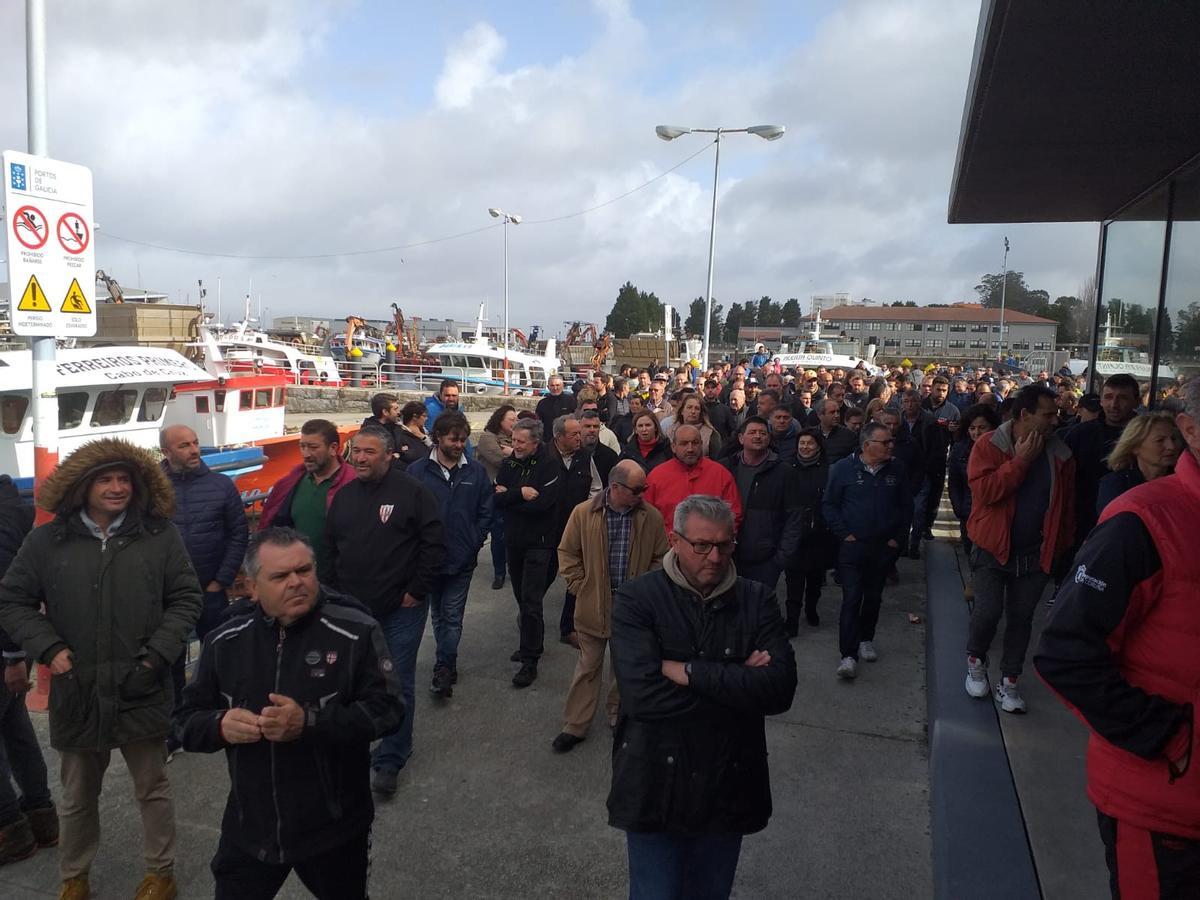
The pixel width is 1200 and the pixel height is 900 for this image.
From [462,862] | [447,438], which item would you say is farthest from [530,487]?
[462,862]

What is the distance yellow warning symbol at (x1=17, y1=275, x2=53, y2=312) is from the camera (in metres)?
4.90

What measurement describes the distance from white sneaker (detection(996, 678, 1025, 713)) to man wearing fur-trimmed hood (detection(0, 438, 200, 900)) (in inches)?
164

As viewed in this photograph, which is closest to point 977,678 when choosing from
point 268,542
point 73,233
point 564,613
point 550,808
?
point 550,808

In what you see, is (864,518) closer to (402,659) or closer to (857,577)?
(857,577)

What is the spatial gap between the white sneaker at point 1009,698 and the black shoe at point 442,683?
330 cm

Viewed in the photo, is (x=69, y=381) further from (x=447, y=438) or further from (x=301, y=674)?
(x=301, y=674)

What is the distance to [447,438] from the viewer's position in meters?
5.29

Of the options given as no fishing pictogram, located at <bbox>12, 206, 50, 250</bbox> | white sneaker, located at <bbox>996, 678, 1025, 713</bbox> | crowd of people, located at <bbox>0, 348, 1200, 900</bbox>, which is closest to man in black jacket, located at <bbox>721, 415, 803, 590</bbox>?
crowd of people, located at <bbox>0, 348, 1200, 900</bbox>

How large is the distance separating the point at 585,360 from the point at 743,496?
132ft

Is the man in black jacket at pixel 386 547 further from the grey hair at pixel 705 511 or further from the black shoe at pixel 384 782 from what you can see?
the grey hair at pixel 705 511

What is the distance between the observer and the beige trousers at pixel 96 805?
3334 mm

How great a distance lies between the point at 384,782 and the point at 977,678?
131 inches

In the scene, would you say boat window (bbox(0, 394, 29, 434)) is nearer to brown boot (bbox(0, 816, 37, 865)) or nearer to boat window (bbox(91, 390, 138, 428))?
boat window (bbox(91, 390, 138, 428))

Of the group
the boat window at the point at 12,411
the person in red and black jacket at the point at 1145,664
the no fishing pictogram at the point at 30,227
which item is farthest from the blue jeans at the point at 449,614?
the boat window at the point at 12,411
